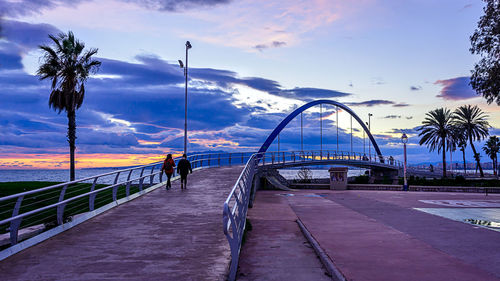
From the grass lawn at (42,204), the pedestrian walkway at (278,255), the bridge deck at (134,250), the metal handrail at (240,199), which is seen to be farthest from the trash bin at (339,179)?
the bridge deck at (134,250)

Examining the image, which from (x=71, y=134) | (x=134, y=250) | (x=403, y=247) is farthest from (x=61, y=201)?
(x=71, y=134)

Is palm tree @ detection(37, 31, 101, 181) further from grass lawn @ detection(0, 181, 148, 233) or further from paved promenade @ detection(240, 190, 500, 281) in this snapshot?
paved promenade @ detection(240, 190, 500, 281)

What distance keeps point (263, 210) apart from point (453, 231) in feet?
25.4

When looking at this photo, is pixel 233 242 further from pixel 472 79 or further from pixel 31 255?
pixel 472 79

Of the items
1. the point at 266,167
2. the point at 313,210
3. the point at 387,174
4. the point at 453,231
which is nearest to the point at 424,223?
the point at 453,231

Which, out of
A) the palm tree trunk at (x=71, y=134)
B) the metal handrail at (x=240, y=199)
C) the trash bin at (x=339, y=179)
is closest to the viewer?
the metal handrail at (x=240, y=199)

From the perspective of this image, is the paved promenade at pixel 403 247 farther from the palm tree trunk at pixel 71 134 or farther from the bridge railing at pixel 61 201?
the palm tree trunk at pixel 71 134

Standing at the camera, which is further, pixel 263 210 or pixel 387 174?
Result: pixel 387 174

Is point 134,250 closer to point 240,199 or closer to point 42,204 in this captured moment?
point 240,199

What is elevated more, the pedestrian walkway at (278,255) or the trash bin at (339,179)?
the trash bin at (339,179)

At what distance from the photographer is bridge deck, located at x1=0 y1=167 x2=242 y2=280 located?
6.07m

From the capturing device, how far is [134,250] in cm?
741

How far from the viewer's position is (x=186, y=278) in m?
5.88

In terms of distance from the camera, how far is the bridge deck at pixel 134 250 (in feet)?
19.9
